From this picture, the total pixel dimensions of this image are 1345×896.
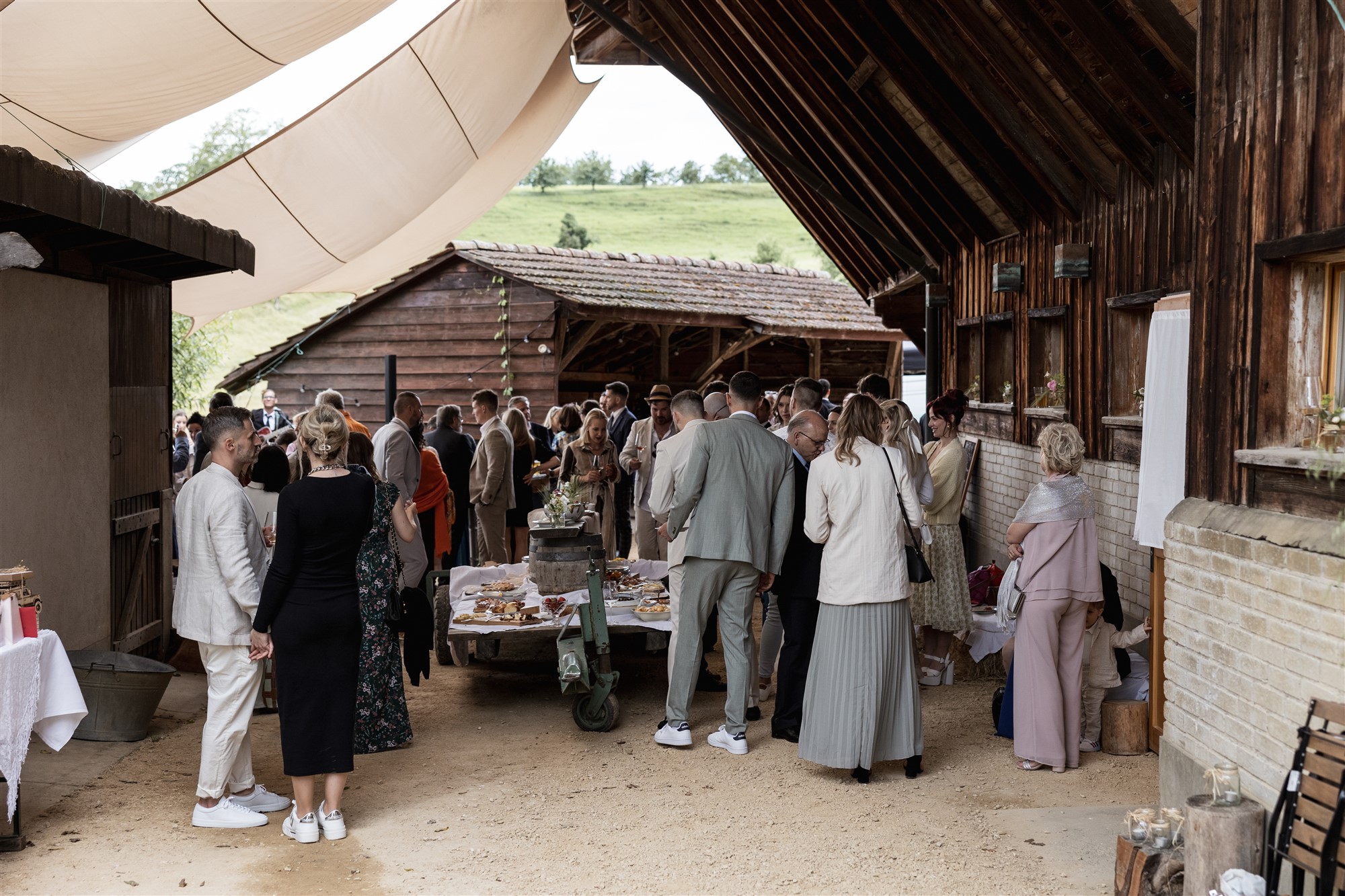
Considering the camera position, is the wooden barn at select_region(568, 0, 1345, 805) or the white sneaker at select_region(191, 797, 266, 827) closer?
the wooden barn at select_region(568, 0, 1345, 805)

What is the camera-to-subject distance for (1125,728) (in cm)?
614

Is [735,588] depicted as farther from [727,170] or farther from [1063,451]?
[727,170]

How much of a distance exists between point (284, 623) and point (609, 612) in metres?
2.76

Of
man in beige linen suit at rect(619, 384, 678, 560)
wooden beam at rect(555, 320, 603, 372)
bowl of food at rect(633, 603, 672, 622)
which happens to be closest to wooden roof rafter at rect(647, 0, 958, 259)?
man in beige linen suit at rect(619, 384, 678, 560)

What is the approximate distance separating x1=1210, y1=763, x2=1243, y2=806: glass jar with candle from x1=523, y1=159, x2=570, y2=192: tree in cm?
7205

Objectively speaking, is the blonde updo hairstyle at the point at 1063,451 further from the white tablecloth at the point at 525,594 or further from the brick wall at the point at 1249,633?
the white tablecloth at the point at 525,594

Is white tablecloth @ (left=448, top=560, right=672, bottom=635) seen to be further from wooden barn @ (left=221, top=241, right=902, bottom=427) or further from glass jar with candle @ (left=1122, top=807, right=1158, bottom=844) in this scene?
wooden barn @ (left=221, top=241, right=902, bottom=427)

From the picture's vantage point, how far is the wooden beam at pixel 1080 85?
680cm

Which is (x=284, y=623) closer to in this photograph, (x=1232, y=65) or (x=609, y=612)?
(x=609, y=612)

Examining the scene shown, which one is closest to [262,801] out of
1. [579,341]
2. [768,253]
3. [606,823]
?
[606,823]

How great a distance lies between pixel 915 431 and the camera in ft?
24.1

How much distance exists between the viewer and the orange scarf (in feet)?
29.9

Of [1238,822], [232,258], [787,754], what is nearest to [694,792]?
[787,754]

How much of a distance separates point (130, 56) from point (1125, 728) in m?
7.00
